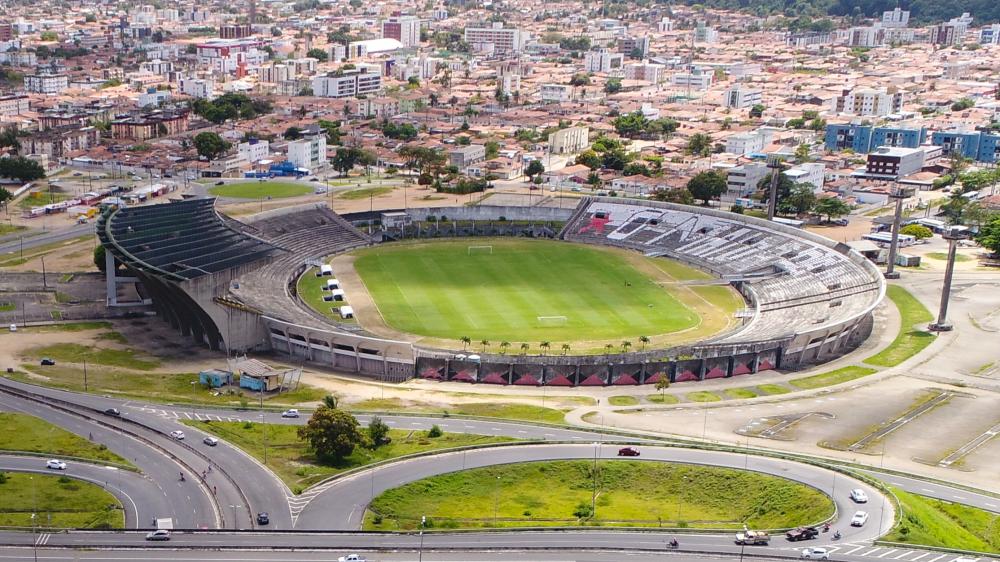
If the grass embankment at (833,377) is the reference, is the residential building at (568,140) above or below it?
above

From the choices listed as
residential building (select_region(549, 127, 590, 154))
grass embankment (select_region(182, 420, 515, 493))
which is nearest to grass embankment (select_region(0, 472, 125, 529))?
grass embankment (select_region(182, 420, 515, 493))

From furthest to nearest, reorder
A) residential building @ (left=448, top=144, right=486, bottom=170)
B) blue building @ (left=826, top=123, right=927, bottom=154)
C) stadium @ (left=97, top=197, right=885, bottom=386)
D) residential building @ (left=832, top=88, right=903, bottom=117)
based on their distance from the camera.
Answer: residential building @ (left=832, top=88, right=903, bottom=117) → blue building @ (left=826, top=123, right=927, bottom=154) → residential building @ (left=448, top=144, right=486, bottom=170) → stadium @ (left=97, top=197, right=885, bottom=386)

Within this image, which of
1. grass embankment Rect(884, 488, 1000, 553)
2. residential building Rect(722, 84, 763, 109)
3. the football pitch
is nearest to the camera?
grass embankment Rect(884, 488, 1000, 553)

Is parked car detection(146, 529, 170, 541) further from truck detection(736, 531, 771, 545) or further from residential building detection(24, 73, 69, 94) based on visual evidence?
residential building detection(24, 73, 69, 94)

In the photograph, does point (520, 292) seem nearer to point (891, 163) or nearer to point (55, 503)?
point (55, 503)

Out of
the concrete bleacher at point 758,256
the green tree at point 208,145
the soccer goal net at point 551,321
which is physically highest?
the green tree at point 208,145

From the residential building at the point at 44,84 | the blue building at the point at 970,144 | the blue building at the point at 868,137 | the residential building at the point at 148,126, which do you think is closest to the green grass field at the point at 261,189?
the residential building at the point at 148,126

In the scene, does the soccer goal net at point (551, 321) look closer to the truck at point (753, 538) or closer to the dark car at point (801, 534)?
the dark car at point (801, 534)
